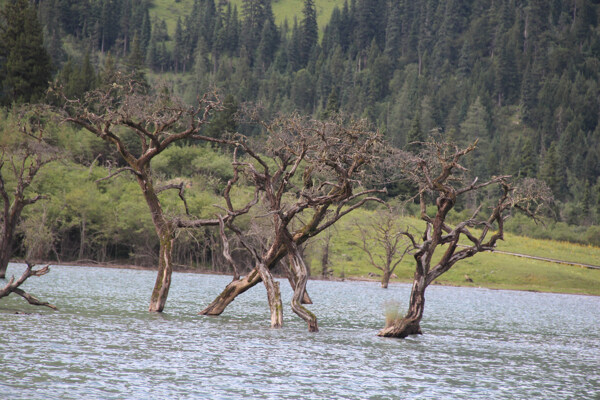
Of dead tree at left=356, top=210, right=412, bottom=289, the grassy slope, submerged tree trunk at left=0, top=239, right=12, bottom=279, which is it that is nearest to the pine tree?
the grassy slope

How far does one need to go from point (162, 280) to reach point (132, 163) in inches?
238

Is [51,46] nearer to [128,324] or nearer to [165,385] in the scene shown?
[128,324]

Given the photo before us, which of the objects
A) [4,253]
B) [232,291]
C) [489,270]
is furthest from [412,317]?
[489,270]

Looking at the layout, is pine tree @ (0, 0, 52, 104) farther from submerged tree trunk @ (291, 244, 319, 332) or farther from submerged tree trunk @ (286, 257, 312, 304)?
submerged tree trunk @ (291, 244, 319, 332)

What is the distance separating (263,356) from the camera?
24406 millimetres

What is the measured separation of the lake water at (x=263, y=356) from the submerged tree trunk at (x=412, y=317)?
1.91 ft

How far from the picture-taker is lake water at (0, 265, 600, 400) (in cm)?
1898

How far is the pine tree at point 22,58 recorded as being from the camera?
110375mm

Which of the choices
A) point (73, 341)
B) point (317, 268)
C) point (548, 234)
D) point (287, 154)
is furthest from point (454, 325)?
point (548, 234)

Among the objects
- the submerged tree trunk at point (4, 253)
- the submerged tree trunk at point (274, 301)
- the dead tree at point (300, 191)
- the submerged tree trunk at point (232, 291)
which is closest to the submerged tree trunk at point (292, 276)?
the dead tree at point (300, 191)

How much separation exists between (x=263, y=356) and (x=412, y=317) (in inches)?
383

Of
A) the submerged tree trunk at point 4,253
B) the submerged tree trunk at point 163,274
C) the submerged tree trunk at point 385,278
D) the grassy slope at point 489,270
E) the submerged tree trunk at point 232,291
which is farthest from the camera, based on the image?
the grassy slope at point 489,270

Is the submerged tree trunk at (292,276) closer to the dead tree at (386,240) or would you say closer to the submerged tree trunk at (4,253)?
the submerged tree trunk at (4,253)

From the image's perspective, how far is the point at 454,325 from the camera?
41062 mm
